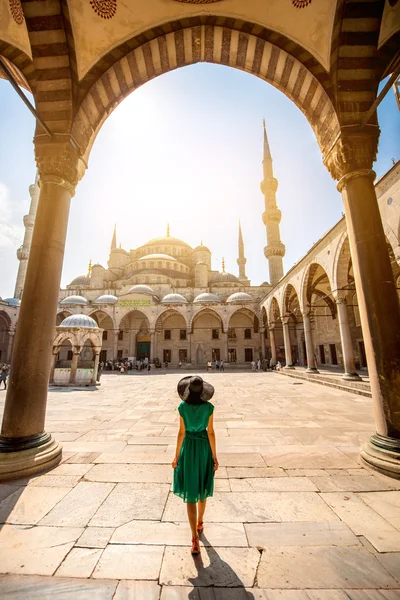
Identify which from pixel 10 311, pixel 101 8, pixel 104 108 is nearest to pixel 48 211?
pixel 104 108

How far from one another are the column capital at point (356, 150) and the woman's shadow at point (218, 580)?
16.0ft

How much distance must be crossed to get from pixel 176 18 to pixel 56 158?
3280mm

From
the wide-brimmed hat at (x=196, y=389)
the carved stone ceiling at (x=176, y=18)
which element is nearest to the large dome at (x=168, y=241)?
the carved stone ceiling at (x=176, y=18)

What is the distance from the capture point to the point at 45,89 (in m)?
4.31

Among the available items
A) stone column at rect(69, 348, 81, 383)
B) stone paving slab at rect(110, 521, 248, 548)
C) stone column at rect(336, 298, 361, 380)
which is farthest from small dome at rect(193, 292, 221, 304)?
stone paving slab at rect(110, 521, 248, 548)

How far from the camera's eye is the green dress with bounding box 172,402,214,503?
1.98 meters

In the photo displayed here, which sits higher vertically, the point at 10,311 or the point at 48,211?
the point at 10,311

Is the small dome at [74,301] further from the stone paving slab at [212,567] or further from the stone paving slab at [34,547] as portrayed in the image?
the stone paving slab at [212,567]

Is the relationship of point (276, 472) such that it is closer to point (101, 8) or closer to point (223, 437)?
point (223, 437)

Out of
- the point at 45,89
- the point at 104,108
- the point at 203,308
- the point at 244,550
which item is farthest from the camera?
the point at 203,308

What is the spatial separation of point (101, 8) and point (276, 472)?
294 inches

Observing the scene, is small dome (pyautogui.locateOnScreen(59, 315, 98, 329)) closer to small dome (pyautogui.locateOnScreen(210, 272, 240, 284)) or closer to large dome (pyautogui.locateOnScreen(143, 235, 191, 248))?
small dome (pyautogui.locateOnScreen(210, 272, 240, 284))

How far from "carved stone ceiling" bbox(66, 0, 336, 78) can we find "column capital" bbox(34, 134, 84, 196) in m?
1.31

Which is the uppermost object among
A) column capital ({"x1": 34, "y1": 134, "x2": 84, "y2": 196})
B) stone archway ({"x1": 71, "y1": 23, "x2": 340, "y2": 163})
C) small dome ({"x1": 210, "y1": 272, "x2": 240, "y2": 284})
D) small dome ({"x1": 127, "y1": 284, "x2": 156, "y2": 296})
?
small dome ({"x1": 210, "y1": 272, "x2": 240, "y2": 284})
